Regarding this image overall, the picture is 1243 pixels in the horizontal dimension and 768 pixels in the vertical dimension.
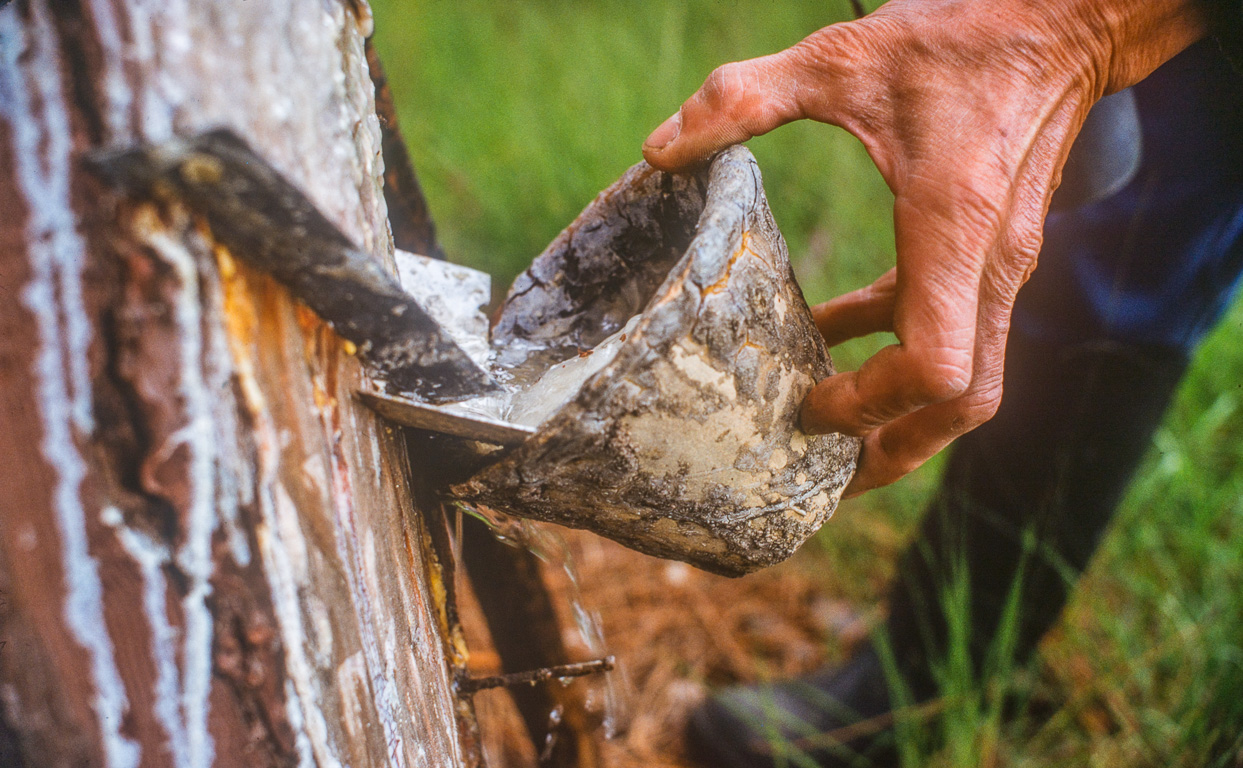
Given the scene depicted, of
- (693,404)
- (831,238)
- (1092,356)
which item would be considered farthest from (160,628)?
(831,238)

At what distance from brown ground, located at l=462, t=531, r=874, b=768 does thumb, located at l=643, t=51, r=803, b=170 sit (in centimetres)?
119

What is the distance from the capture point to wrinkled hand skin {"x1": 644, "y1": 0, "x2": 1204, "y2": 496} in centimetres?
60

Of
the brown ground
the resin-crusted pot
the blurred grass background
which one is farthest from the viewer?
the brown ground

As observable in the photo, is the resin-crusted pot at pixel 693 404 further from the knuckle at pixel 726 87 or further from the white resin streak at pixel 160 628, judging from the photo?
the white resin streak at pixel 160 628

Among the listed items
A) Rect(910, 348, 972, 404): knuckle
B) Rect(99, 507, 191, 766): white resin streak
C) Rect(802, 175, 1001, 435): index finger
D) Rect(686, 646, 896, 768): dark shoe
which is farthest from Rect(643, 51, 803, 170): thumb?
Rect(686, 646, 896, 768): dark shoe

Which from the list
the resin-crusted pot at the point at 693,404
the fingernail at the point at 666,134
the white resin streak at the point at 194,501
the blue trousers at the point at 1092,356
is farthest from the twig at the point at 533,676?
the blue trousers at the point at 1092,356

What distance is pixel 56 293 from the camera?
1.27 feet

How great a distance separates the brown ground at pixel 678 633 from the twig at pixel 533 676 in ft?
2.28

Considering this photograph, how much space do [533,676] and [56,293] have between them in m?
0.63

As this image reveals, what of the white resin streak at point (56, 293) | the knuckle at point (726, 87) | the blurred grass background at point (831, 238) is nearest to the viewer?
the white resin streak at point (56, 293)

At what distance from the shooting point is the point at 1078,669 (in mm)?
1487

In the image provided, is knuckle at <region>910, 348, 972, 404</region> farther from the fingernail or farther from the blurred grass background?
the blurred grass background

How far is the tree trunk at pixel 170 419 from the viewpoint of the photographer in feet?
1.23

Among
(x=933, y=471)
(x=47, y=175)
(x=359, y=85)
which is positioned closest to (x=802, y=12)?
(x=933, y=471)
